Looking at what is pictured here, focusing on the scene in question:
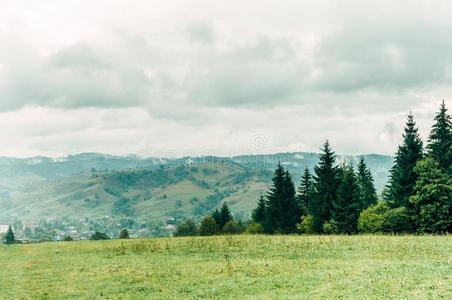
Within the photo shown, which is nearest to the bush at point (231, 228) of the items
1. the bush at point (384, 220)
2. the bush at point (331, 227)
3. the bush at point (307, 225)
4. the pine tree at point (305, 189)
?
the pine tree at point (305, 189)

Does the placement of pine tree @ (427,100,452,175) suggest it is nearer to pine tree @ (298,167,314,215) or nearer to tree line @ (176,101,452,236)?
tree line @ (176,101,452,236)

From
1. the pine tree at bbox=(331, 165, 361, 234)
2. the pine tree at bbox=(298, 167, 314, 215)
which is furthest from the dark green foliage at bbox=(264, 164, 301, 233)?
the pine tree at bbox=(331, 165, 361, 234)

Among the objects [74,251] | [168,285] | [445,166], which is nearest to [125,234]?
[74,251]

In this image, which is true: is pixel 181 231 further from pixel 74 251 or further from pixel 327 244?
pixel 327 244

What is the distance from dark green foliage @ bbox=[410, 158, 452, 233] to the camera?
65312 millimetres

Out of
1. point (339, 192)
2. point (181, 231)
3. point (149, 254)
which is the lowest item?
point (181, 231)

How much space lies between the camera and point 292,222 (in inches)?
3853

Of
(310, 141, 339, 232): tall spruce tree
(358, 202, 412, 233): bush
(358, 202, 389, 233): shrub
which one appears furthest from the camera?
(310, 141, 339, 232): tall spruce tree

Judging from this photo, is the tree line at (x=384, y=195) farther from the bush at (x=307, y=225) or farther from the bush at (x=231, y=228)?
the bush at (x=231, y=228)

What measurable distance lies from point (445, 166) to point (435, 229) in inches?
589

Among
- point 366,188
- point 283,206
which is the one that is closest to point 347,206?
point 283,206

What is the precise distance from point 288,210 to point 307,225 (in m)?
8.20

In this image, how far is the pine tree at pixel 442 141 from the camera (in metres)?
75.8

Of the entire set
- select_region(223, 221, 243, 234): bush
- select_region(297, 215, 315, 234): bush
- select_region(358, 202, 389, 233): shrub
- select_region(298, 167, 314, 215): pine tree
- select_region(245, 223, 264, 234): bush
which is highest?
select_region(298, 167, 314, 215): pine tree
